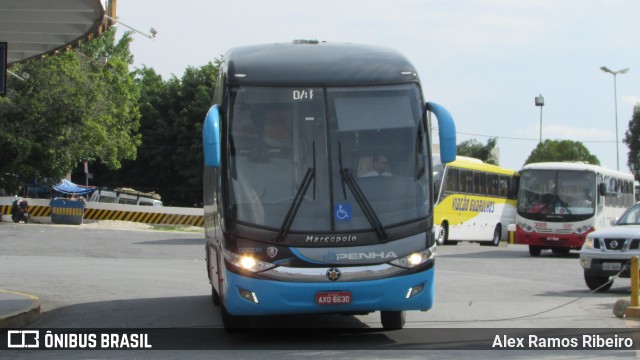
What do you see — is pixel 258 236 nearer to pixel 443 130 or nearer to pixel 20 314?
pixel 443 130

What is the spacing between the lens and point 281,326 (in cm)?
1362

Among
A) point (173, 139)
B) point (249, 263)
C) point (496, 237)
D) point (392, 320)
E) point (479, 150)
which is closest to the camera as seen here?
point (249, 263)

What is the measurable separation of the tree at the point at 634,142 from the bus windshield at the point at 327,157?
290ft

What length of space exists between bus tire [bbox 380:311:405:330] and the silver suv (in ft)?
22.2

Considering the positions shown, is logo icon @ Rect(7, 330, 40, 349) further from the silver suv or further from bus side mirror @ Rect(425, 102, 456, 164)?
the silver suv

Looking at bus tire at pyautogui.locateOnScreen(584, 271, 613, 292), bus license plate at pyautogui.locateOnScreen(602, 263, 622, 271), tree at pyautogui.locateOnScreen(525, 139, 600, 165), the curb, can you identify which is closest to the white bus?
bus tire at pyautogui.locateOnScreen(584, 271, 613, 292)

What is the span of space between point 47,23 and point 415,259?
27.6ft

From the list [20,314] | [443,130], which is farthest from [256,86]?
[20,314]

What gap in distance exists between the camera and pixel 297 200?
37.3 feet

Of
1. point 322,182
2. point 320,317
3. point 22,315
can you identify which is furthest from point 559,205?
point 322,182

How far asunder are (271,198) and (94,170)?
68.1m

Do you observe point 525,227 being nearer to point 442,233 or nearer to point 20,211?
point 442,233

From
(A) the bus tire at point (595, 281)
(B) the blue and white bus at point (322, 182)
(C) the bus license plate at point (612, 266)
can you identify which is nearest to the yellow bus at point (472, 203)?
(A) the bus tire at point (595, 281)

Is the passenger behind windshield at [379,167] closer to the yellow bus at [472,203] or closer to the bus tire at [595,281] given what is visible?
the bus tire at [595,281]
